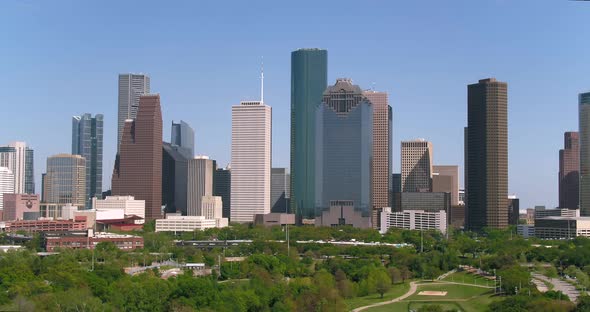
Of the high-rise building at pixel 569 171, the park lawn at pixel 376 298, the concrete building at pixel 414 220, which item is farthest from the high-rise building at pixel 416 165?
the park lawn at pixel 376 298

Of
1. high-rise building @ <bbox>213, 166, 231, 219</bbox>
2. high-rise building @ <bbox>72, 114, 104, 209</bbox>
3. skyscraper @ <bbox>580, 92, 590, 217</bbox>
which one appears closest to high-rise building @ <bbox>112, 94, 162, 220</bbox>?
high-rise building @ <bbox>213, 166, 231, 219</bbox>

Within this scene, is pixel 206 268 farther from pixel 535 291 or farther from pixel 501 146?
pixel 501 146

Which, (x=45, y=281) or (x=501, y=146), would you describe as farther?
(x=501, y=146)

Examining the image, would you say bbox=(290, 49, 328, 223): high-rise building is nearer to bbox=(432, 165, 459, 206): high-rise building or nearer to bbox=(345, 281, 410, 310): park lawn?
bbox=(432, 165, 459, 206): high-rise building

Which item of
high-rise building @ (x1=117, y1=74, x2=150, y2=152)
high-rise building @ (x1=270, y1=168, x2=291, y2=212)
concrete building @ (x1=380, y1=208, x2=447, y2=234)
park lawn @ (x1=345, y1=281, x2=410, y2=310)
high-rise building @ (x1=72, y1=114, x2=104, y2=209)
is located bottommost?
park lawn @ (x1=345, y1=281, x2=410, y2=310)

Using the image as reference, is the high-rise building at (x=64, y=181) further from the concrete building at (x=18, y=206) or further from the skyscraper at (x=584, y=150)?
the skyscraper at (x=584, y=150)

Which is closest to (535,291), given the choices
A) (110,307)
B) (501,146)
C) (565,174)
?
(110,307)
